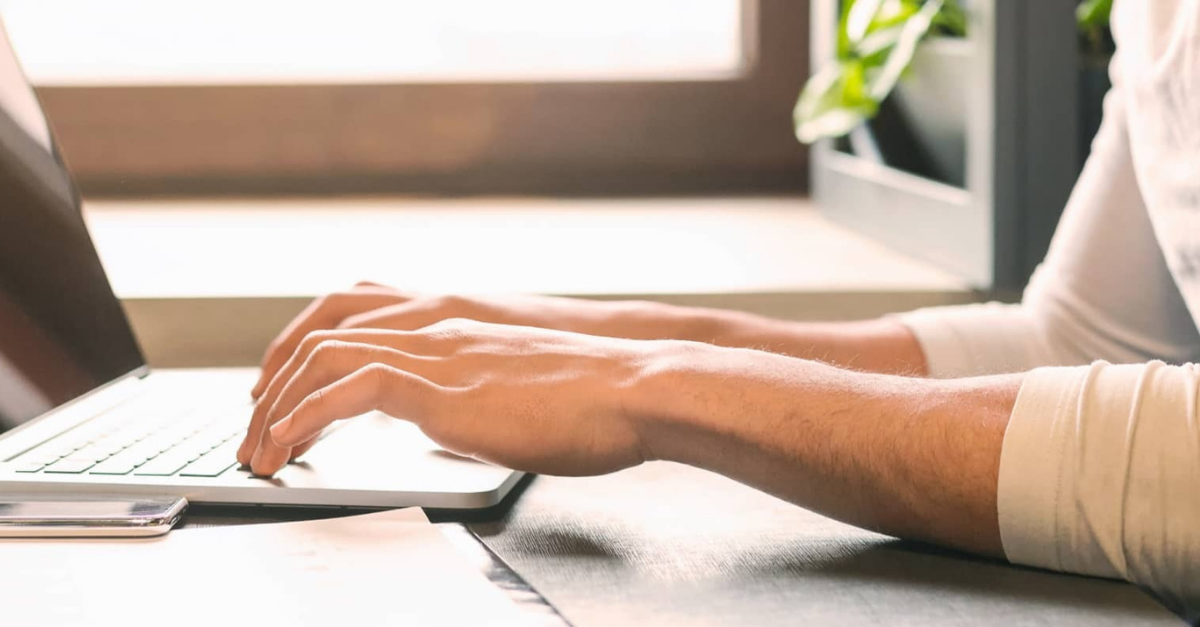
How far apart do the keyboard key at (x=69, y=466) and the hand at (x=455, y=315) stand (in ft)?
0.52

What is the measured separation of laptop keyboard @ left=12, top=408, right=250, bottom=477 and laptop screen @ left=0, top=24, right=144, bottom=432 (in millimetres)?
34

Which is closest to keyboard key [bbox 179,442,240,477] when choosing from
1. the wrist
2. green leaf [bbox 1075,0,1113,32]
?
the wrist

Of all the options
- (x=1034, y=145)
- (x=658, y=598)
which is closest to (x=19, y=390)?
(x=658, y=598)

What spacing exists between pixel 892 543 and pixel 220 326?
0.72 meters

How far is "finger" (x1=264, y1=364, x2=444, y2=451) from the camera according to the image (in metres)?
0.65

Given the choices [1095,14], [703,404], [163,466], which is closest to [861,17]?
[1095,14]

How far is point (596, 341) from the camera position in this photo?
2.34 feet

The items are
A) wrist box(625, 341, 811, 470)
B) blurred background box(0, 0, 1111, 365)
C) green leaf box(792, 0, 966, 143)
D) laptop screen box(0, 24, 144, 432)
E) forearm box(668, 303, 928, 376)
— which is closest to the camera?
wrist box(625, 341, 811, 470)

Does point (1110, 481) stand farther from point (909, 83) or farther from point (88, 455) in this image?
point (909, 83)

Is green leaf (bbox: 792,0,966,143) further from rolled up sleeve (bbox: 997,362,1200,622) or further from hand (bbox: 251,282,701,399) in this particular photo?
rolled up sleeve (bbox: 997,362,1200,622)

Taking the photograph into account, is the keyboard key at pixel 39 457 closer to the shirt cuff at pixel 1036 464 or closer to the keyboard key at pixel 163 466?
the keyboard key at pixel 163 466

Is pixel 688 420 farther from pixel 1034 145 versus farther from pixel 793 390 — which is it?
pixel 1034 145

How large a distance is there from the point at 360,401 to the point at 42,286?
0.93 ft

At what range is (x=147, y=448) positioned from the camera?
0.72 meters
